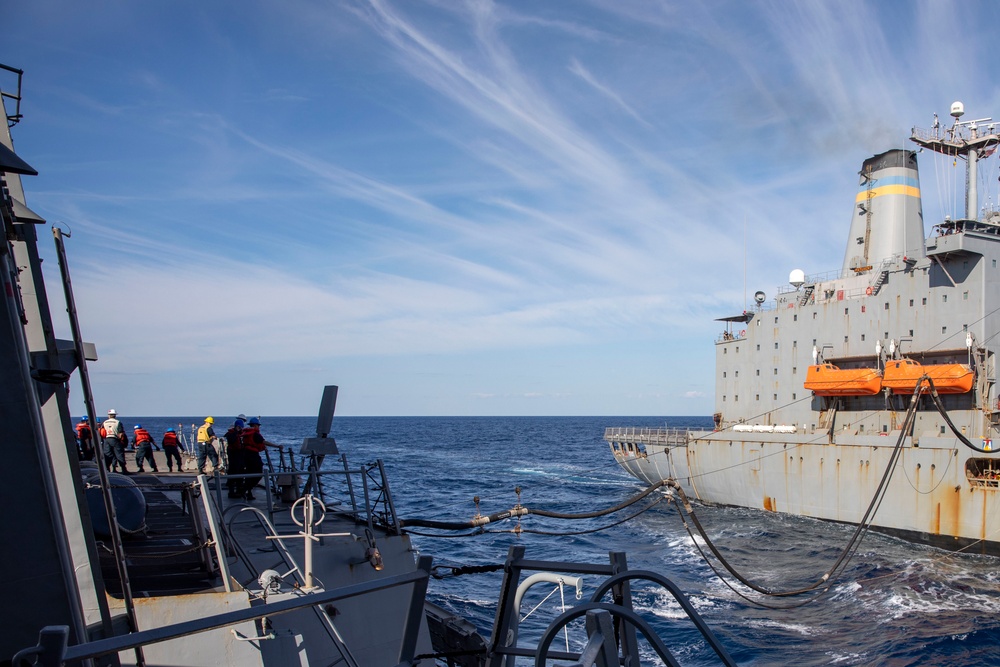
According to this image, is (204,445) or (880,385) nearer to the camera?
(204,445)

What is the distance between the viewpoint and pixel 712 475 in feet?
108

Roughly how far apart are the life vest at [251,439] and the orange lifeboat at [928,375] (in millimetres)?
21778

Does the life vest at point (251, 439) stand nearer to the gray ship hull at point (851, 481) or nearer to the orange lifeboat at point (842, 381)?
the gray ship hull at point (851, 481)

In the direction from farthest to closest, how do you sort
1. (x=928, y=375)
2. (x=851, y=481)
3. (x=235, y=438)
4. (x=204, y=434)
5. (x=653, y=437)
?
(x=653, y=437)
(x=851, y=481)
(x=928, y=375)
(x=204, y=434)
(x=235, y=438)

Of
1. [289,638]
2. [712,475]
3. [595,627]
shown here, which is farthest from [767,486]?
[595,627]

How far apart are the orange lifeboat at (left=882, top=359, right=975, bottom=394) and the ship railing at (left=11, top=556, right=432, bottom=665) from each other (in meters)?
25.2

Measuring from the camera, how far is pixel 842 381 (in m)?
28.6

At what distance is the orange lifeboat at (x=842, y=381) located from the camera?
1090 inches

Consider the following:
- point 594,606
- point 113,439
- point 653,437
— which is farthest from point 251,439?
point 653,437

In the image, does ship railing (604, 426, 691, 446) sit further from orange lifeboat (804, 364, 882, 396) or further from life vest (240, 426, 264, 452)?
life vest (240, 426, 264, 452)

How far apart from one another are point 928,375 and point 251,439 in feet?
75.8

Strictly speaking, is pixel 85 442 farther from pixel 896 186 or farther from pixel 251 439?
pixel 896 186

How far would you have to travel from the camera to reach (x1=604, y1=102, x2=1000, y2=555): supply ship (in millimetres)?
24141

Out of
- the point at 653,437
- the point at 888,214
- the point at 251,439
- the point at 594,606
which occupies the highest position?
the point at 888,214
